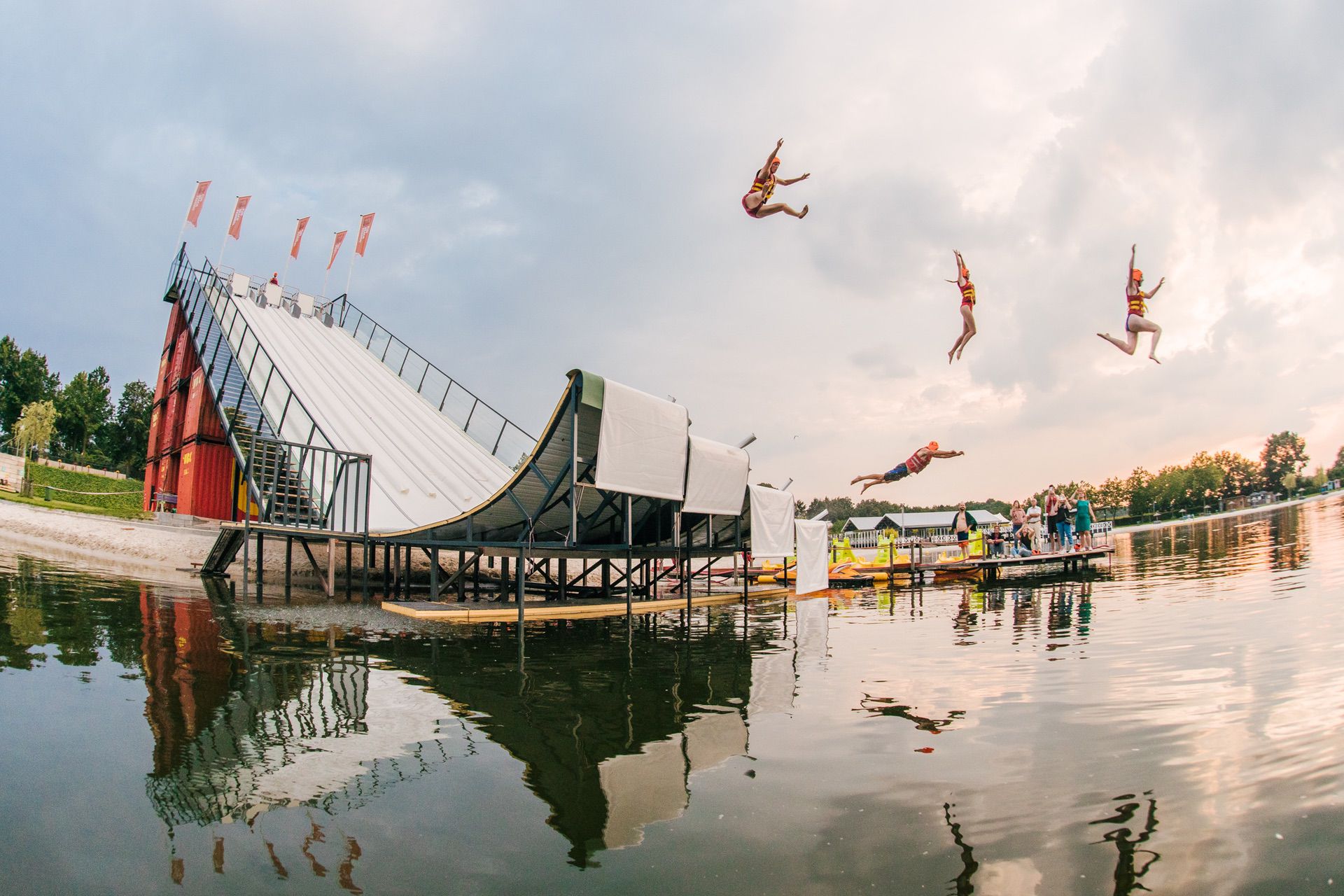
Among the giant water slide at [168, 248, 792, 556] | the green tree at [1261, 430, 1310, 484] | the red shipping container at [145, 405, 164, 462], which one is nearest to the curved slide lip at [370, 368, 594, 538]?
the giant water slide at [168, 248, 792, 556]

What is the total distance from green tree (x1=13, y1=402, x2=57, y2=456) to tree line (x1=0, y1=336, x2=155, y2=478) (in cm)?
1236

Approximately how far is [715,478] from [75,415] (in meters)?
72.5

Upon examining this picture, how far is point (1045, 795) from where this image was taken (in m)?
4.30

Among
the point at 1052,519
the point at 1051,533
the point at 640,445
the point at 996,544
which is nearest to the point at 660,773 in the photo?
the point at 640,445

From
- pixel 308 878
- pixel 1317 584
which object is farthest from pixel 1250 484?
pixel 308 878

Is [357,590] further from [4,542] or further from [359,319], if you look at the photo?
[359,319]

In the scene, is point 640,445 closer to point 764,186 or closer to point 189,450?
point 764,186

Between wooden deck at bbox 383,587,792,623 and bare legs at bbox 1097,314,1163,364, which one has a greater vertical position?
bare legs at bbox 1097,314,1163,364

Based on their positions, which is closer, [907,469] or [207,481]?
[907,469]

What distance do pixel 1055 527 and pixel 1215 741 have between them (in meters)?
24.0

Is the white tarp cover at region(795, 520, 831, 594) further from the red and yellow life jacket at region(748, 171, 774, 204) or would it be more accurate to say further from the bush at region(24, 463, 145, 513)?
the bush at region(24, 463, 145, 513)

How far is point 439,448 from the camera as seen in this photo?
81.4 feet

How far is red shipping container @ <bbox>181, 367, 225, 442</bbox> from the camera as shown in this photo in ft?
84.4

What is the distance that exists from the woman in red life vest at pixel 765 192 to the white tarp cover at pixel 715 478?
14.4 feet
